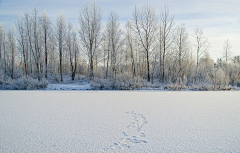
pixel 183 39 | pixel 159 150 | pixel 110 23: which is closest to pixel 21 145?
pixel 159 150

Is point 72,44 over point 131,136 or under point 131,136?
over

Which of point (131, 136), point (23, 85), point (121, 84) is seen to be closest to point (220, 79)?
point (121, 84)

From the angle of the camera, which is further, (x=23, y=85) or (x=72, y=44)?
(x=72, y=44)

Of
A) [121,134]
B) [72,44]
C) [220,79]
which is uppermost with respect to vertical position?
[72,44]

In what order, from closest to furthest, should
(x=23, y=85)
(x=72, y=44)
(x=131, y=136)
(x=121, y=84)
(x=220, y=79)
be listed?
(x=131, y=136)
(x=220, y=79)
(x=23, y=85)
(x=121, y=84)
(x=72, y=44)

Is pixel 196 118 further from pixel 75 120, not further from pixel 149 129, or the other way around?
pixel 75 120

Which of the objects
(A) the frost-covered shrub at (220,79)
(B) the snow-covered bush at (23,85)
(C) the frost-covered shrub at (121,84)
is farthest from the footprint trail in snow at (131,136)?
(B) the snow-covered bush at (23,85)

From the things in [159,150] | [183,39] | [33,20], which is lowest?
[159,150]

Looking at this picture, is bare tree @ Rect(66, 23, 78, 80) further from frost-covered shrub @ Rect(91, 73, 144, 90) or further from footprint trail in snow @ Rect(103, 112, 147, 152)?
footprint trail in snow @ Rect(103, 112, 147, 152)

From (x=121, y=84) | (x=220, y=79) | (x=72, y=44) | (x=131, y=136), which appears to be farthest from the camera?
(x=72, y=44)

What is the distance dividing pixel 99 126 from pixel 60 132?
29.0 inches

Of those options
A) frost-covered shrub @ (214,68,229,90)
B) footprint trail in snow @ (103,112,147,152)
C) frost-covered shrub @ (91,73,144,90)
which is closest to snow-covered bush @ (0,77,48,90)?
frost-covered shrub @ (91,73,144,90)

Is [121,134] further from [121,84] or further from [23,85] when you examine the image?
[23,85]

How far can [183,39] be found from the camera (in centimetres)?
2066
